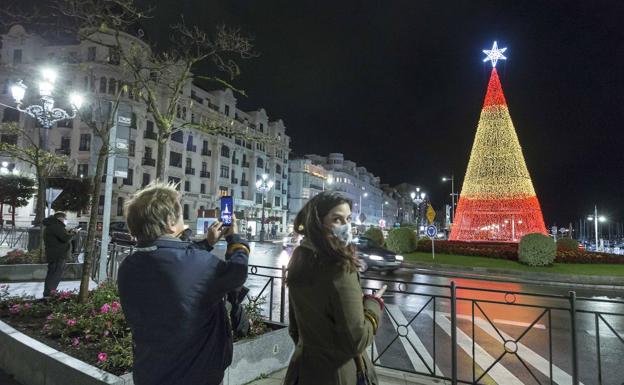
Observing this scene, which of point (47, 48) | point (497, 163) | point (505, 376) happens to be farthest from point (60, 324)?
point (47, 48)

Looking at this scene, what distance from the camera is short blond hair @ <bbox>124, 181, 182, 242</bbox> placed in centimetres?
236

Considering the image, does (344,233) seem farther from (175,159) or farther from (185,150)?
(185,150)

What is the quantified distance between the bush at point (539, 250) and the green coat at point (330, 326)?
21.0m

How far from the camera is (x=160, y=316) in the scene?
7.29ft

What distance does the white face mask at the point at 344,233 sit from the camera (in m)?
2.35

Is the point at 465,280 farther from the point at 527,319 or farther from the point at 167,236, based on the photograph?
the point at 167,236

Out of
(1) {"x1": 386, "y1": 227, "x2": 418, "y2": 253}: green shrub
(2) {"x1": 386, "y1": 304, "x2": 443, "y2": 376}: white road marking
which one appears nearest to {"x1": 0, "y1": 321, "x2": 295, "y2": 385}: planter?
(2) {"x1": 386, "y1": 304, "x2": 443, "y2": 376}: white road marking

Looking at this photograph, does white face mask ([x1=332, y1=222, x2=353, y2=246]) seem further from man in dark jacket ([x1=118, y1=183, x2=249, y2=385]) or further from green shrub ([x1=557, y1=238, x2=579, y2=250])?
green shrub ([x1=557, y1=238, x2=579, y2=250])

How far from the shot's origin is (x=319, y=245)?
221cm

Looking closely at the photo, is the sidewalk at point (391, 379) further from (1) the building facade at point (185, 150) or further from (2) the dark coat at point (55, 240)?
(1) the building facade at point (185, 150)

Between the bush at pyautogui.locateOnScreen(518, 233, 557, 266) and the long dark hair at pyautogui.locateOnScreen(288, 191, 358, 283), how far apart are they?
68.6 ft

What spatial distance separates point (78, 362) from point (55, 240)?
5.90 m

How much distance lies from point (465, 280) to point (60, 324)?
16222mm

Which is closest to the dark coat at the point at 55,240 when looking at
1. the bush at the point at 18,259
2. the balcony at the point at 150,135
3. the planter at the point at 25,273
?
the planter at the point at 25,273
